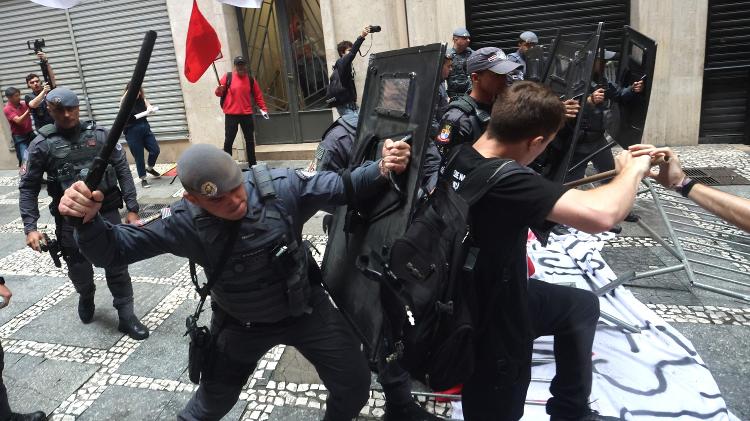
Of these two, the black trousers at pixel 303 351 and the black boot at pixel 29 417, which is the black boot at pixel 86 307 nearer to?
the black boot at pixel 29 417

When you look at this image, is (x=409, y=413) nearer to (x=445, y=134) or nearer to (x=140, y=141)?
(x=445, y=134)

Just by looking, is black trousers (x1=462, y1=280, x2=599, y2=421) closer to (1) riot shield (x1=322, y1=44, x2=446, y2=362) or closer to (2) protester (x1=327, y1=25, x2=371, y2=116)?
(1) riot shield (x1=322, y1=44, x2=446, y2=362)

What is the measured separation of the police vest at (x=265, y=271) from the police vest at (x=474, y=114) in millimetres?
1556

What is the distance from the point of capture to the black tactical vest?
142 inches

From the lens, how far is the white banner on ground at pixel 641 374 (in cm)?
271

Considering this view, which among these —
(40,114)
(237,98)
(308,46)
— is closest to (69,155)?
(237,98)

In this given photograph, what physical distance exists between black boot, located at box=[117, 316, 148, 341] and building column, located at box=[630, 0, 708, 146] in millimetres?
7756

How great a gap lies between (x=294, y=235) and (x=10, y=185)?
32.2 ft

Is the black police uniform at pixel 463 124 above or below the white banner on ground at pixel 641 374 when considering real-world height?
above

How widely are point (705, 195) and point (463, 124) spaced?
61.1 inches

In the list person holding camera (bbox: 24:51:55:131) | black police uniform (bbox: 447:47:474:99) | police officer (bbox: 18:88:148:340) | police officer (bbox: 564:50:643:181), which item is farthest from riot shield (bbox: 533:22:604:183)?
person holding camera (bbox: 24:51:55:131)

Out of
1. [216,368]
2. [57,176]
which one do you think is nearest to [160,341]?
[57,176]

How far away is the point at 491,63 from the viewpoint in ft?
11.0

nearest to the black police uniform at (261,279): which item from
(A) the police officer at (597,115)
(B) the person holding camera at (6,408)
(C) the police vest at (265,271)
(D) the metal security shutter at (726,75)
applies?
(C) the police vest at (265,271)
